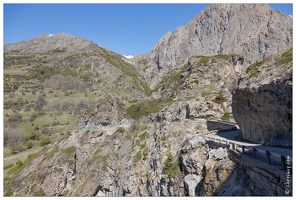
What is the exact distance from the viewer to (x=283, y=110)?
15.7 meters

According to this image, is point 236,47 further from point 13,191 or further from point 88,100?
point 13,191

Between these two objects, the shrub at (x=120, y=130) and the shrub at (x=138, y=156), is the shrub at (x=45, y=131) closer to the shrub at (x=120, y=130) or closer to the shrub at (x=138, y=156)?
the shrub at (x=120, y=130)

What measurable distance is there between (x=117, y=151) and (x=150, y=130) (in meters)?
7.07

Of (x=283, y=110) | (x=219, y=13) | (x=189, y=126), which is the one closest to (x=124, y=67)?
(x=219, y=13)

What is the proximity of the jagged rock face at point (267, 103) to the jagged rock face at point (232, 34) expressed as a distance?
73693 millimetres

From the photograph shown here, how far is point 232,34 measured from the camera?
4924 inches

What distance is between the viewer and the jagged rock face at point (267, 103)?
15.6 m

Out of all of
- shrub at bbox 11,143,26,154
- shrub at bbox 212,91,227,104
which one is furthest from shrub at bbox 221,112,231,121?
shrub at bbox 11,143,26,154

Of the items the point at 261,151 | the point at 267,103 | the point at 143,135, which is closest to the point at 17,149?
the point at 143,135

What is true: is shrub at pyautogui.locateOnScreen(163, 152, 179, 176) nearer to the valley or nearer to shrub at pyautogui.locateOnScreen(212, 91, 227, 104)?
the valley

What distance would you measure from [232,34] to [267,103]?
11903 cm

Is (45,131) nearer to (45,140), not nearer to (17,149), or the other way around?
(45,140)

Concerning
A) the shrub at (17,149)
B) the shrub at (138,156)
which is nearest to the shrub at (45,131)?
the shrub at (17,149)

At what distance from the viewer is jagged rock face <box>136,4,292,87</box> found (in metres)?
109
